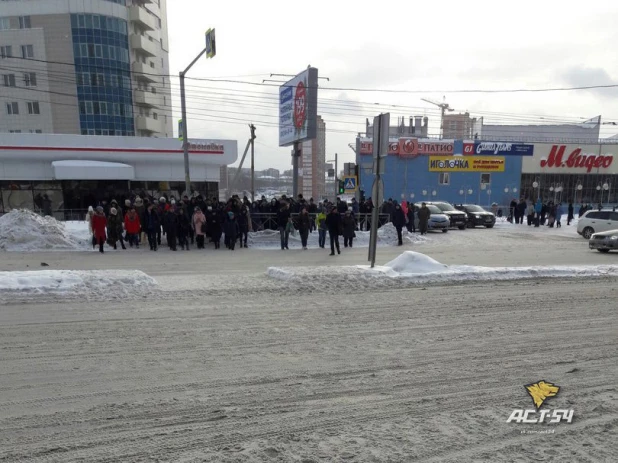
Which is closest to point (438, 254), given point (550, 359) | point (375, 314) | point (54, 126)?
point (375, 314)

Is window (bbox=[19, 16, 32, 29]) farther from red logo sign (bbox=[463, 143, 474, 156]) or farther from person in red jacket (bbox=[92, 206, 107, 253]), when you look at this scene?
red logo sign (bbox=[463, 143, 474, 156])

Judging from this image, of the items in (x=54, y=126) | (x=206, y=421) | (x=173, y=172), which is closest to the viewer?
(x=206, y=421)

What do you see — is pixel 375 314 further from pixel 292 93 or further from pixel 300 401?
pixel 292 93

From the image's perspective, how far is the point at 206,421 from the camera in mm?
3496

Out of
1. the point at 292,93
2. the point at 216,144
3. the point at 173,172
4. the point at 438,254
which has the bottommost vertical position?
the point at 438,254

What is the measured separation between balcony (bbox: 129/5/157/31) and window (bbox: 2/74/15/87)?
14.4m

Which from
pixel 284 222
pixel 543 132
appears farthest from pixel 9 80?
pixel 543 132

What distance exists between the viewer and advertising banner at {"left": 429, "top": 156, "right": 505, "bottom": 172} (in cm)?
3997

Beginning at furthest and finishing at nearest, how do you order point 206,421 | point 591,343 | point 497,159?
point 497,159 → point 591,343 → point 206,421

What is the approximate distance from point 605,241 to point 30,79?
54.5 m

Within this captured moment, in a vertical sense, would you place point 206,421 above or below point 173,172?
below

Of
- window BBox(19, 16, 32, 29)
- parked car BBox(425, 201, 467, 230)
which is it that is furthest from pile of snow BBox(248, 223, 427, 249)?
window BBox(19, 16, 32, 29)

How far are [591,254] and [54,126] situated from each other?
5107cm

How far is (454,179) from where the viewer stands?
40.5 meters
